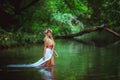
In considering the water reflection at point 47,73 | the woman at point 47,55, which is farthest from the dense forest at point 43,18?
the water reflection at point 47,73

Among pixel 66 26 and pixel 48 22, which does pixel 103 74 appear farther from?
pixel 66 26

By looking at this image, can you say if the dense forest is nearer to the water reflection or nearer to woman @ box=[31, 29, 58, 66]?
woman @ box=[31, 29, 58, 66]

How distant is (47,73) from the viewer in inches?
659

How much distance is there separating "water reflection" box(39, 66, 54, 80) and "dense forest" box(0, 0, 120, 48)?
46.4 feet

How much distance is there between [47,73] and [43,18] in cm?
2696

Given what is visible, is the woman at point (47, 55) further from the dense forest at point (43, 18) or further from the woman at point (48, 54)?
the dense forest at point (43, 18)

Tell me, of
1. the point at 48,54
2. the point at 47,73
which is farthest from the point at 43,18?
the point at 47,73

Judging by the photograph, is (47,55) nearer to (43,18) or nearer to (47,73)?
(47,73)

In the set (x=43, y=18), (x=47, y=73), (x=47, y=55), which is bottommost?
(x=47, y=73)

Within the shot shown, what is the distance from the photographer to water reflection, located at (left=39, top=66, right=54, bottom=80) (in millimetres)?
15292

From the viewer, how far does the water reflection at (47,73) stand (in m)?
15.3

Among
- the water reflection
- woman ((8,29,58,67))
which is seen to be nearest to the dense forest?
woman ((8,29,58,67))

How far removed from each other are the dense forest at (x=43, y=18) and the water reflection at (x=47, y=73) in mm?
14141

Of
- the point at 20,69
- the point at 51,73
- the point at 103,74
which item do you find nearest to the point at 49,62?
the point at 20,69
